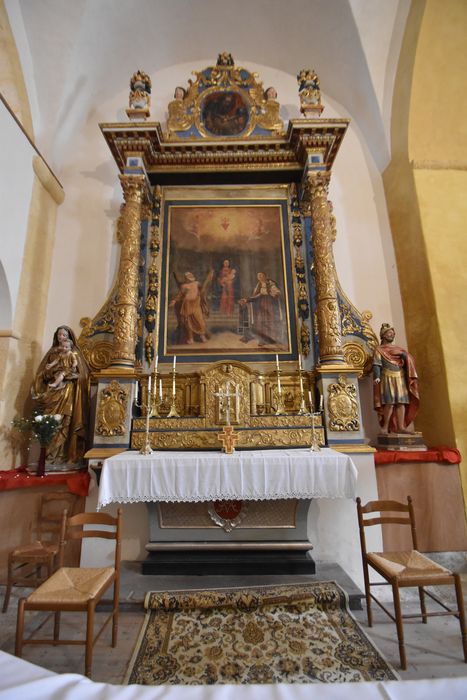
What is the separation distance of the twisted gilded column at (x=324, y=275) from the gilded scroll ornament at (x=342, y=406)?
1.12 feet

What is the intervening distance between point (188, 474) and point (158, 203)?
4.26m

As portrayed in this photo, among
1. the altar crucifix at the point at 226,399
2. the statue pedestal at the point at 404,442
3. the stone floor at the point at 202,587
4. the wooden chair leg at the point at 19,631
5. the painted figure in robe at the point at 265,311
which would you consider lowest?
the stone floor at the point at 202,587

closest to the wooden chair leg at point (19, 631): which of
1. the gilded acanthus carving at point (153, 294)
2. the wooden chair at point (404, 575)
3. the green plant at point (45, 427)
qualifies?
the green plant at point (45, 427)

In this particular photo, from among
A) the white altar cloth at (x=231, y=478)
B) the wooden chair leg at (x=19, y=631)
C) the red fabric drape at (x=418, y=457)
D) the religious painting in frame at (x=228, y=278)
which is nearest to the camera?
the wooden chair leg at (x=19, y=631)

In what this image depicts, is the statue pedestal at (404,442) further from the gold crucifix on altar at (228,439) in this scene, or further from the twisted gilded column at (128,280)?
the twisted gilded column at (128,280)

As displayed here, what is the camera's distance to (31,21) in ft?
18.4

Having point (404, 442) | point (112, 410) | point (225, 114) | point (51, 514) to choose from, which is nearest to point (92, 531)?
point (51, 514)

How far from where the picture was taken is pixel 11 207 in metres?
4.82

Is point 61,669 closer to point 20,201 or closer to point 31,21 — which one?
point 20,201

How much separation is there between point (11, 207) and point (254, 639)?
218 inches

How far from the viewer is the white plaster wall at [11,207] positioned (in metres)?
4.62

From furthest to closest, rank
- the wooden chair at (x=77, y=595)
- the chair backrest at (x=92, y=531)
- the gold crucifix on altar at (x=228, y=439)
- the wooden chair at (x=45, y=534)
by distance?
the gold crucifix on altar at (x=228, y=439) → the wooden chair at (x=45, y=534) → the chair backrest at (x=92, y=531) → the wooden chair at (x=77, y=595)

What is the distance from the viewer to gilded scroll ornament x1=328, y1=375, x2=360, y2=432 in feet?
13.9

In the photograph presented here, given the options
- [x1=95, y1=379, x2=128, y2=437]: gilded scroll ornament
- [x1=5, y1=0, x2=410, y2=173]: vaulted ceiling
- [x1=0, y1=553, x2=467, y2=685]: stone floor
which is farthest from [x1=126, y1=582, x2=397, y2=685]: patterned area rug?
[x1=5, y1=0, x2=410, y2=173]: vaulted ceiling
